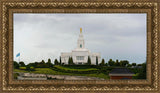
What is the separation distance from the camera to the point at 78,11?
27.3 ft

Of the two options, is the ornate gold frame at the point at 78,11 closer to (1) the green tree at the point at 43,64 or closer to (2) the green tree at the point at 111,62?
(1) the green tree at the point at 43,64

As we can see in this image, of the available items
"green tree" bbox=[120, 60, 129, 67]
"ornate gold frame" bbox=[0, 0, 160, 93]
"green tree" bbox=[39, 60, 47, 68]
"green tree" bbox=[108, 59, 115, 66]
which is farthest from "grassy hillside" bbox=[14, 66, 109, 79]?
"green tree" bbox=[120, 60, 129, 67]

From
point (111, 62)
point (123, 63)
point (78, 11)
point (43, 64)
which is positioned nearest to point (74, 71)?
point (43, 64)

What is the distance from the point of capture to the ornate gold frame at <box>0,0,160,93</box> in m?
8.10

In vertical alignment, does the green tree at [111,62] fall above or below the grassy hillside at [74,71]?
above

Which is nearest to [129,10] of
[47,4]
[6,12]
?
[47,4]

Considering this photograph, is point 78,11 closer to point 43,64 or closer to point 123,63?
point 43,64

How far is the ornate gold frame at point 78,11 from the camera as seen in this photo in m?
8.10

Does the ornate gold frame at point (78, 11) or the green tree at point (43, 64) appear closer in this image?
the ornate gold frame at point (78, 11)

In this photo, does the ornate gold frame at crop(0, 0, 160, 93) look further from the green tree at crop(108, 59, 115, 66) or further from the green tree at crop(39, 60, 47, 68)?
the green tree at crop(108, 59, 115, 66)

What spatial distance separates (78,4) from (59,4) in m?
0.84

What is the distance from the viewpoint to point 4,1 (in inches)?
327

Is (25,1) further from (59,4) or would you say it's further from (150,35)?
(150,35)

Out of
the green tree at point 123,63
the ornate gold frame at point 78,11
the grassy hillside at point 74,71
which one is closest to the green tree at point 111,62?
the green tree at point 123,63
